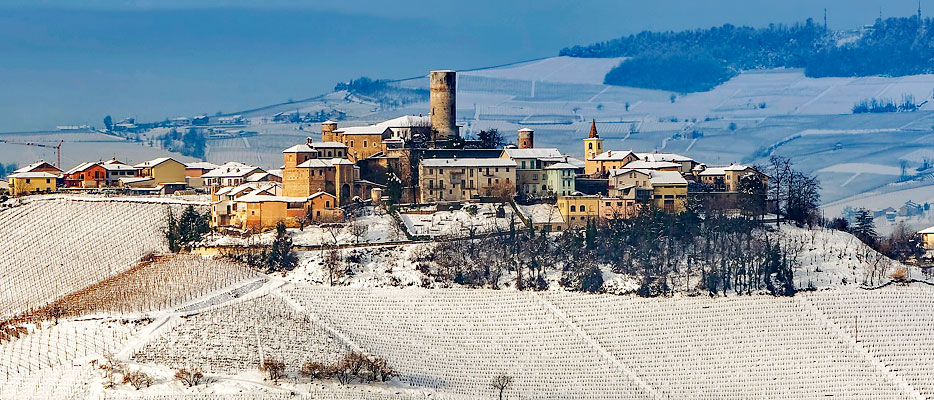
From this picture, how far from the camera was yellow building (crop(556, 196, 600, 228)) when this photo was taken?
217 feet

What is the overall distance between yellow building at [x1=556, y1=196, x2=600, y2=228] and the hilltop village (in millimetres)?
38

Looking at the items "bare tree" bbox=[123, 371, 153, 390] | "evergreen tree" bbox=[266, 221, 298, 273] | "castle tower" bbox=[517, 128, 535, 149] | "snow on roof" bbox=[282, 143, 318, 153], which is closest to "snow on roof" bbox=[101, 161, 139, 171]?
"snow on roof" bbox=[282, 143, 318, 153]

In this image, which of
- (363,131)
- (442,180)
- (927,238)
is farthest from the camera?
(363,131)

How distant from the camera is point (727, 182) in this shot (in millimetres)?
71500

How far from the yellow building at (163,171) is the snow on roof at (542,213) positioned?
20.1 m

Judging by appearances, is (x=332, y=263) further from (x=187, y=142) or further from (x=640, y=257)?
(x=187, y=142)

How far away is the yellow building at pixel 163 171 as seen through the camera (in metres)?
80.0

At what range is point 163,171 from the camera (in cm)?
8038

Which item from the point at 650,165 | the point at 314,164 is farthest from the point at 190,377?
the point at 650,165

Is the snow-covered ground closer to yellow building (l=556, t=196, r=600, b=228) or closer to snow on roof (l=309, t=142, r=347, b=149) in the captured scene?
yellow building (l=556, t=196, r=600, b=228)

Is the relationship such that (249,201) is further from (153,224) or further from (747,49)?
(747,49)

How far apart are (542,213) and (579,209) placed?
1.47 m

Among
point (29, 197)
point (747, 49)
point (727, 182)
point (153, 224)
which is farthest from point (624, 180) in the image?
point (747, 49)

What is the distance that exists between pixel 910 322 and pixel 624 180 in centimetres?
1483
